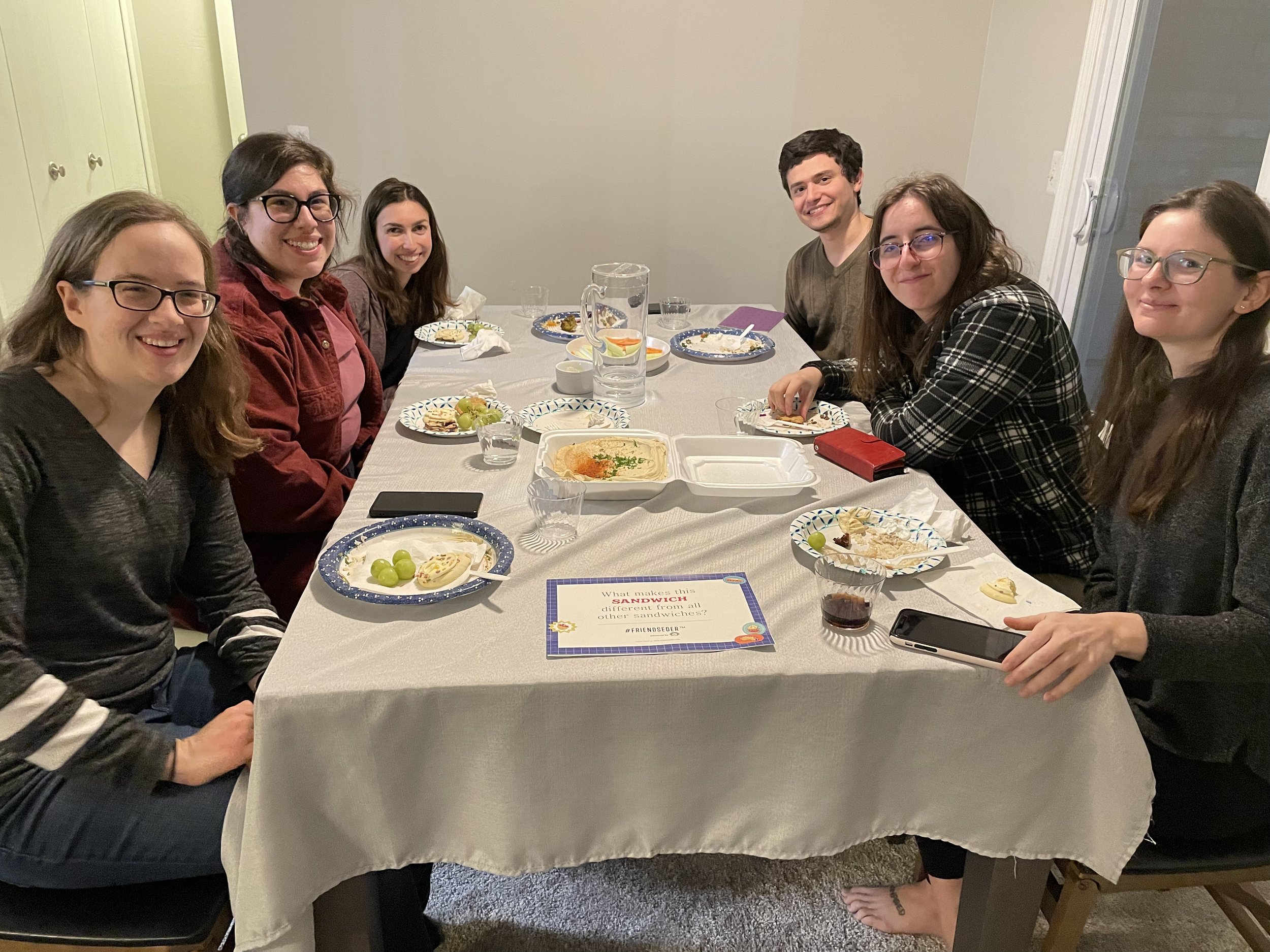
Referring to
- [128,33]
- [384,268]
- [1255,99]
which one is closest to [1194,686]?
[1255,99]

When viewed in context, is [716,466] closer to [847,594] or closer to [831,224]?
[847,594]

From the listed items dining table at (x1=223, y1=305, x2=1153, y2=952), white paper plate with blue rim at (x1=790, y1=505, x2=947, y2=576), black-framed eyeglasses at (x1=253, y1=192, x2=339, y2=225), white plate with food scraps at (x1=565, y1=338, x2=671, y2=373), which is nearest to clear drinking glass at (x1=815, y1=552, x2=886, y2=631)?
dining table at (x1=223, y1=305, x2=1153, y2=952)

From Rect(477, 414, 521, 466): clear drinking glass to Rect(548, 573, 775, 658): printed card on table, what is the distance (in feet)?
1.51

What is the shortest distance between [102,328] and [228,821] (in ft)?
2.05

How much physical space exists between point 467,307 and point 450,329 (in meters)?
0.28

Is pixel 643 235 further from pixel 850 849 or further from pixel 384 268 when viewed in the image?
pixel 850 849

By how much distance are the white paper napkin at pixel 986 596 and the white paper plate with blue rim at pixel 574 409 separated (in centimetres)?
75

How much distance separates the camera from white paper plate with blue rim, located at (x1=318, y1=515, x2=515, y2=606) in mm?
1131

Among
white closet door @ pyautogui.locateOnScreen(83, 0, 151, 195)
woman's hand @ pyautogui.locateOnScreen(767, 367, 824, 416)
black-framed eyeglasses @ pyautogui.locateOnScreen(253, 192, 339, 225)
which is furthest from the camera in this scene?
white closet door @ pyautogui.locateOnScreen(83, 0, 151, 195)

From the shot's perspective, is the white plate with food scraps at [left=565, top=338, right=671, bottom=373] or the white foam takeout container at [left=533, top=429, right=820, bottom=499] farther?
the white plate with food scraps at [left=565, top=338, right=671, bottom=373]

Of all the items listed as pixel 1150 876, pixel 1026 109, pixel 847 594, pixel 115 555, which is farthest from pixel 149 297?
pixel 1026 109

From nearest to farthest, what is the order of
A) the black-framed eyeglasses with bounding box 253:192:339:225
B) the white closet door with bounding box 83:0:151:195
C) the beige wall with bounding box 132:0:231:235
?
the black-framed eyeglasses with bounding box 253:192:339:225, the white closet door with bounding box 83:0:151:195, the beige wall with bounding box 132:0:231:235

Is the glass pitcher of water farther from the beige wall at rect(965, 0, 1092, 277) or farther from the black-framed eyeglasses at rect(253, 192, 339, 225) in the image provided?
the beige wall at rect(965, 0, 1092, 277)

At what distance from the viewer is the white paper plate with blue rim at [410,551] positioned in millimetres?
1131
